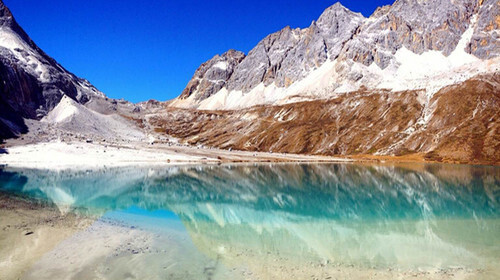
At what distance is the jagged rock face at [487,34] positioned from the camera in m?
174

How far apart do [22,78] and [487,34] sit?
237741 mm

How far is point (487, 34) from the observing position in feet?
588

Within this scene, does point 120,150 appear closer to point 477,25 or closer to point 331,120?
point 331,120

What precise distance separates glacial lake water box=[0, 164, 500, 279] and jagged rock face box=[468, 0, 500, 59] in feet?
526

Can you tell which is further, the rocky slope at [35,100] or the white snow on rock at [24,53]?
the white snow on rock at [24,53]

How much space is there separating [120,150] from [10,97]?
78.0 meters

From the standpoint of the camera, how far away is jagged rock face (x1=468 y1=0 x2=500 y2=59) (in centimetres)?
17362

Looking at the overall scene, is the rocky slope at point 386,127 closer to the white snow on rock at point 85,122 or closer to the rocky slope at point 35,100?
the white snow on rock at point 85,122

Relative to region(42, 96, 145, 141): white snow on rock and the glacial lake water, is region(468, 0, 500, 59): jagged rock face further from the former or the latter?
region(42, 96, 145, 141): white snow on rock

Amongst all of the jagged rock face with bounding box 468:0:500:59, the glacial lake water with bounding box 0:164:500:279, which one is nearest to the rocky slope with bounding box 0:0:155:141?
the glacial lake water with bounding box 0:164:500:279

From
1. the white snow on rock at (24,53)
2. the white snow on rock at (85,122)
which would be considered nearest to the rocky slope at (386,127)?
the white snow on rock at (85,122)

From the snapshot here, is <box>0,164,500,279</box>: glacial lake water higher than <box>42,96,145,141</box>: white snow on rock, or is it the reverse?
<box>42,96,145,141</box>: white snow on rock

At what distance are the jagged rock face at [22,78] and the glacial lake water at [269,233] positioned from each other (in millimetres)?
109336

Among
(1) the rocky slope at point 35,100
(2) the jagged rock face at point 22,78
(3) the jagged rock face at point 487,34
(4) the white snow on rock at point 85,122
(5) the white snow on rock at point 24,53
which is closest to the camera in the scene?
(1) the rocky slope at point 35,100
